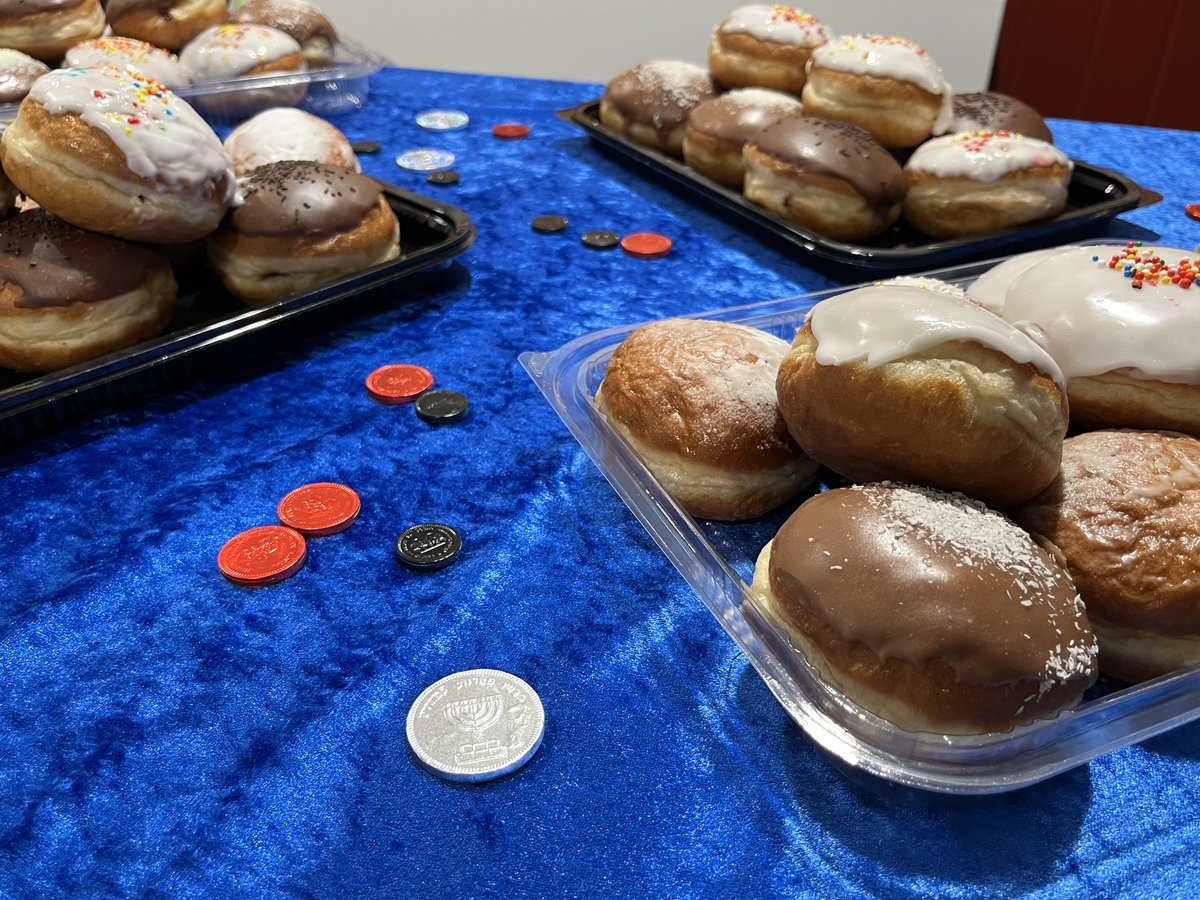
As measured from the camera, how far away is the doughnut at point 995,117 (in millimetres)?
1960

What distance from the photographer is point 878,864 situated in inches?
29.4

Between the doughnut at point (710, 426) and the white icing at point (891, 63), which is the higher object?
the white icing at point (891, 63)

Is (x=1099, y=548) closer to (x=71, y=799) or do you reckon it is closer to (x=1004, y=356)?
(x=1004, y=356)

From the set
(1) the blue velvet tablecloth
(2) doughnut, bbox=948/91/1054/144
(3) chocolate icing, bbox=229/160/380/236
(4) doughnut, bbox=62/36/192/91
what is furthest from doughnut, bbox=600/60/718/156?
(4) doughnut, bbox=62/36/192/91

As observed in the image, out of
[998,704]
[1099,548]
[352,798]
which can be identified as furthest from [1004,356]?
[352,798]

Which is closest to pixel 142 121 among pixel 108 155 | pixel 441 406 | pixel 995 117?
pixel 108 155

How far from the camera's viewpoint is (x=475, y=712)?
0.86 m

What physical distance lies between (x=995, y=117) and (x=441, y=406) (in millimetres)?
1465

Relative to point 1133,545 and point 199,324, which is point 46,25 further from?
point 1133,545

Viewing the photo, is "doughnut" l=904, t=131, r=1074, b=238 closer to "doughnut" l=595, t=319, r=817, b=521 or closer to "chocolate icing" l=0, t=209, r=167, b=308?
"doughnut" l=595, t=319, r=817, b=521

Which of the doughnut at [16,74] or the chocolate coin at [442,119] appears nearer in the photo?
the doughnut at [16,74]

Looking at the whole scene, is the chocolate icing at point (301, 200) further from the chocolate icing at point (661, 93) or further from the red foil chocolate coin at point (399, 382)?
the chocolate icing at point (661, 93)

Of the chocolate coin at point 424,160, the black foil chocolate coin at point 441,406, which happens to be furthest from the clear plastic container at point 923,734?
the chocolate coin at point 424,160

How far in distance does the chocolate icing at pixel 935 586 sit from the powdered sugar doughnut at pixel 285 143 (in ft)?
4.38
